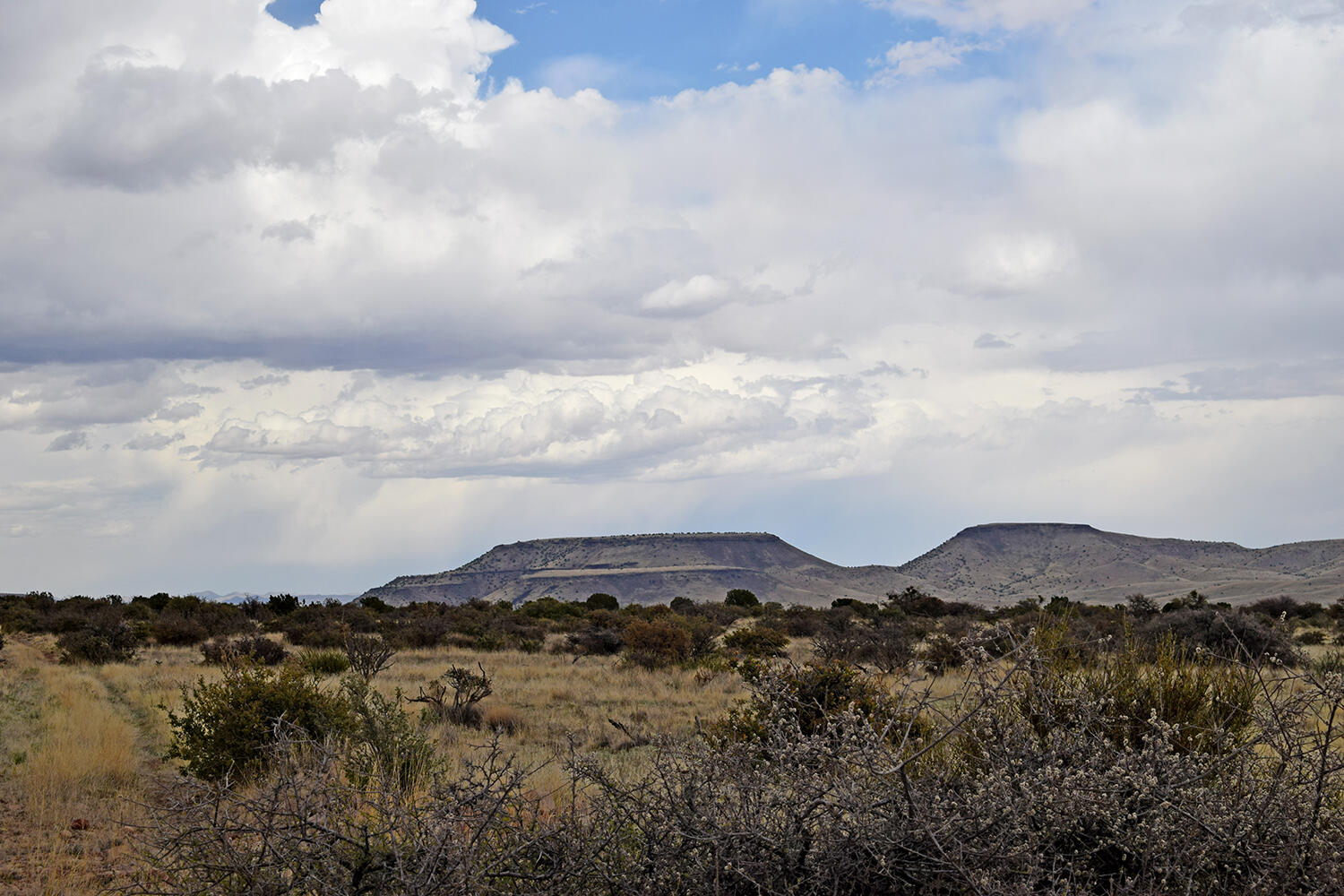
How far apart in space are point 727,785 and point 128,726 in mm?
14362

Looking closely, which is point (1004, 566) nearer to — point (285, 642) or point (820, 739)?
point (285, 642)

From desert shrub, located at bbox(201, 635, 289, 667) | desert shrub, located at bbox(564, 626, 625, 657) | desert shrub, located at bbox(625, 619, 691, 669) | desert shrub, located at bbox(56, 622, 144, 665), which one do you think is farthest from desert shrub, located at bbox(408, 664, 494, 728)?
desert shrub, located at bbox(56, 622, 144, 665)

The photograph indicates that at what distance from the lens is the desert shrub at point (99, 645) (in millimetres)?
25312

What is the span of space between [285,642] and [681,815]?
1205 inches

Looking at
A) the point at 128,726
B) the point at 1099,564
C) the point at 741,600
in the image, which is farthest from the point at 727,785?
the point at 1099,564

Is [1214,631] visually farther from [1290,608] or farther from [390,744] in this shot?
[1290,608]

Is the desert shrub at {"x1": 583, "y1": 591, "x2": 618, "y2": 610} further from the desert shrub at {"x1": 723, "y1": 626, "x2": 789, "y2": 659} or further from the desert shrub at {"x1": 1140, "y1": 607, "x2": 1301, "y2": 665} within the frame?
the desert shrub at {"x1": 1140, "y1": 607, "x2": 1301, "y2": 665}

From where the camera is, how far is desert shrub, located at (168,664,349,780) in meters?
11.2

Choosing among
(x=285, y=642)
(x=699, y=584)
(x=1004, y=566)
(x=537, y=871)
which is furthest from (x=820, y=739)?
(x=1004, y=566)

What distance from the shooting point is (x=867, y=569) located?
111 metres

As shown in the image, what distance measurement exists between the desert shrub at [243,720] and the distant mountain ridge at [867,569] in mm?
82409

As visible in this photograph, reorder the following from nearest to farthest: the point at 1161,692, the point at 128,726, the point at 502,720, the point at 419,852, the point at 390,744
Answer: the point at 419,852
the point at 1161,692
the point at 390,744
the point at 128,726
the point at 502,720

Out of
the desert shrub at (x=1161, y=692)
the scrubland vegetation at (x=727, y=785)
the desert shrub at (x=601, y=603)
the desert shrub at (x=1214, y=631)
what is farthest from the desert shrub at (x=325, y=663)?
the desert shrub at (x=601, y=603)

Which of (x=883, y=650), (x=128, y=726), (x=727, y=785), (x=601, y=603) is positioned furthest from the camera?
(x=601, y=603)
